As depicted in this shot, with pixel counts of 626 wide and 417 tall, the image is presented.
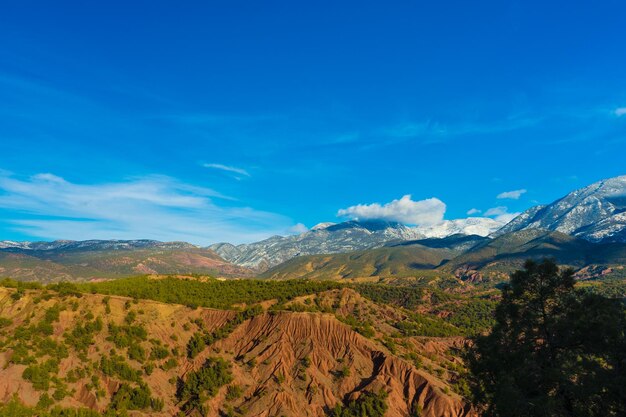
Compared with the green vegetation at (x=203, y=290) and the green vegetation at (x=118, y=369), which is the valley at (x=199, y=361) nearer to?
the green vegetation at (x=118, y=369)

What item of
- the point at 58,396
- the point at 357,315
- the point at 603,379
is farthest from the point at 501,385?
the point at 357,315

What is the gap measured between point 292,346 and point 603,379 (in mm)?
52488

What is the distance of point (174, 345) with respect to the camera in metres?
70.9

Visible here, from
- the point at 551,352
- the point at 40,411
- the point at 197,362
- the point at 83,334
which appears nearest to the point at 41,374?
the point at 40,411

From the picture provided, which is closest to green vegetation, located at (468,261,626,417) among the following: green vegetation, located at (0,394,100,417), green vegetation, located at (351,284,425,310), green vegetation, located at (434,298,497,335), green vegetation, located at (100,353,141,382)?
green vegetation, located at (0,394,100,417)

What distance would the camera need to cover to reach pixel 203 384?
62.5m

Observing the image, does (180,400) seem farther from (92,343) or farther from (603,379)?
(603,379)

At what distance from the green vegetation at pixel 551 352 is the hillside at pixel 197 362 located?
3125 centimetres

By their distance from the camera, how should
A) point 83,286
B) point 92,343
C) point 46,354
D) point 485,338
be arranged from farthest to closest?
point 83,286
point 92,343
point 46,354
point 485,338

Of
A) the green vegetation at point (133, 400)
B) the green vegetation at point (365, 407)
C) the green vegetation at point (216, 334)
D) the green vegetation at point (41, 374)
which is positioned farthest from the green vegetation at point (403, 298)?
the green vegetation at point (41, 374)

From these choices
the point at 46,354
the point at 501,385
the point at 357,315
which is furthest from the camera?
the point at 357,315

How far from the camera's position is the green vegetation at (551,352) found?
2506 centimetres

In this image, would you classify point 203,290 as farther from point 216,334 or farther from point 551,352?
point 551,352

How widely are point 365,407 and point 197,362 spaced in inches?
1136
